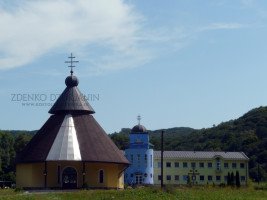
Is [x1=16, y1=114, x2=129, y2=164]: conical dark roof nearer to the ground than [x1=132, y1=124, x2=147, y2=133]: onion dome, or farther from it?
nearer to the ground

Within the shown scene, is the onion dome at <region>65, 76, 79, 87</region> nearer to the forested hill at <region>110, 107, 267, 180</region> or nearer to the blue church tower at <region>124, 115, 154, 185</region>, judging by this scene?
the blue church tower at <region>124, 115, 154, 185</region>

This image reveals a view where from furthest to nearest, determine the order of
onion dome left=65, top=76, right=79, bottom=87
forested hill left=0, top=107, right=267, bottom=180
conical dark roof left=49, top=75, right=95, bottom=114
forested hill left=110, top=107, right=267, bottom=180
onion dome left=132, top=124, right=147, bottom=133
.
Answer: forested hill left=110, top=107, right=267, bottom=180, forested hill left=0, top=107, right=267, bottom=180, onion dome left=132, top=124, right=147, bottom=133, onion dome left=65, top=76, right=79, bottom=87, conical dark roof left=49, top=75, right=95, bottom=114

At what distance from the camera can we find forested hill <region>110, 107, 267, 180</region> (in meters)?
94.7

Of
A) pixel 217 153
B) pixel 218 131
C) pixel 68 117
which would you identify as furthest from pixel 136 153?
pixel 218 131

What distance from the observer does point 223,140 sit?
105062 mm

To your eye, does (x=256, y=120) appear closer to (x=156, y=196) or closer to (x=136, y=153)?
(x=136, y=153)

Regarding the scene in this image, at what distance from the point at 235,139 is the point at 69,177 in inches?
2309

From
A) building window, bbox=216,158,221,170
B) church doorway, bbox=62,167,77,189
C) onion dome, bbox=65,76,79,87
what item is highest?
onion dome, bbox=65,76,79,87

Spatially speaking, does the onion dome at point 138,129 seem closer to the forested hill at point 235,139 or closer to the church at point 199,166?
the church at point 199,166

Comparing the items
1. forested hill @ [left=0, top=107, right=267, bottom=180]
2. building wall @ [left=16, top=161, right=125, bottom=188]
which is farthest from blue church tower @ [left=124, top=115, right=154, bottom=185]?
Result: building wall @ [left=16, top=161, right=125, bottom=188]

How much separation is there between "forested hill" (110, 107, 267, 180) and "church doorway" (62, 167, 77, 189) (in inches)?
1671

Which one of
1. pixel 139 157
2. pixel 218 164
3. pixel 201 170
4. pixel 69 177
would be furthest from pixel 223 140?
pixel 69 177

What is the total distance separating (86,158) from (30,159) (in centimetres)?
434

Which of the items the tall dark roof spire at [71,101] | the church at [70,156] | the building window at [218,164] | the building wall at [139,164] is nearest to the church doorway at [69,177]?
the church at [70,156]
